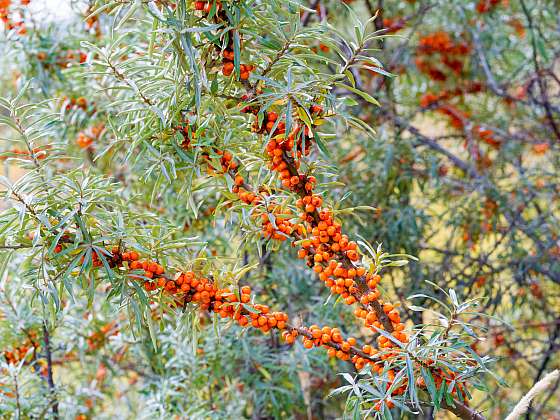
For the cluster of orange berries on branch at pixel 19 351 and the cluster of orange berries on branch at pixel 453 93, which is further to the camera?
the cluster of orange berries on branch at pixel 453 93

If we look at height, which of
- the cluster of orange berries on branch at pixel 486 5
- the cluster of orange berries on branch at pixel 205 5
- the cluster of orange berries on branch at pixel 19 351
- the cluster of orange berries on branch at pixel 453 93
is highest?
the cluster of orange berries on branch at pixel 205 5

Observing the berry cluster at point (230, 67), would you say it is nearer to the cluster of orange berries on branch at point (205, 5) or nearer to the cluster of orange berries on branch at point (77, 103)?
the cluster of orange berries on branch at point (205, 5)

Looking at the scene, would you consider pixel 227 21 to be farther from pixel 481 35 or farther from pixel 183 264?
pixel 481 35

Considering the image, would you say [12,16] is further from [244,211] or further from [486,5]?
[486,5]

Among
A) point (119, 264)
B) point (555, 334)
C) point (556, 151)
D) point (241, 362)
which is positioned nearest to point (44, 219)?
point (119, 264)

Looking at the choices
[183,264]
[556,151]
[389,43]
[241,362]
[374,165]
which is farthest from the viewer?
[389,43]

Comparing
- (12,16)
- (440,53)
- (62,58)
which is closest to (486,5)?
(440,53)

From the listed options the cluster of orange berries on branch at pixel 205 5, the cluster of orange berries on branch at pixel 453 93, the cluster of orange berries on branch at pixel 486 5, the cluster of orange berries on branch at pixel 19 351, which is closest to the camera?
→ the cluster of orange berries on branch at pixel 205 5

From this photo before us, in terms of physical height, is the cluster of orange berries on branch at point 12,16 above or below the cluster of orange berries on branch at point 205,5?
below

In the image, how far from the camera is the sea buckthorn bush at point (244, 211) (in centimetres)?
77

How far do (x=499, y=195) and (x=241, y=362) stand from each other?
876mm

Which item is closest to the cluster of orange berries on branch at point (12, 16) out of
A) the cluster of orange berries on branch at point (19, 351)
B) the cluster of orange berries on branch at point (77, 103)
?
the cluster of orange berries on branch at point (77, 103)

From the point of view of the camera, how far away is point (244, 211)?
2.88 ft

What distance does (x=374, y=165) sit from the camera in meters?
1.84
